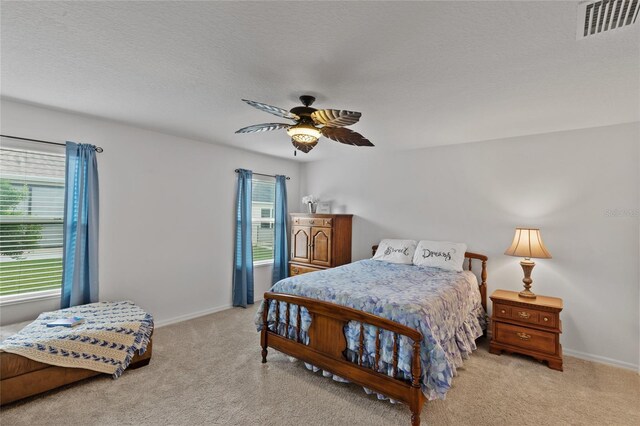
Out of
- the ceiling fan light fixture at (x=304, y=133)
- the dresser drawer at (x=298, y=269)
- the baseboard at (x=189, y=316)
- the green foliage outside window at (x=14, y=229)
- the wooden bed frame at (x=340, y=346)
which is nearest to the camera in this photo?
the wooden bed frame at (x=340, y=346)

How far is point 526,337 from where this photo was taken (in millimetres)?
3057

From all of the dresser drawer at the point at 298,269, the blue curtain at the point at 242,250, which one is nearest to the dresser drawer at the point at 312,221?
the dresser drawer at the point at 298,269

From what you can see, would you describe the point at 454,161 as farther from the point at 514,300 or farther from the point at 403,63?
the point at 403,63

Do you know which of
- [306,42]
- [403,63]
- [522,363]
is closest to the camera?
[306,42]

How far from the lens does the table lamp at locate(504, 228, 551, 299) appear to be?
3160 millimetres

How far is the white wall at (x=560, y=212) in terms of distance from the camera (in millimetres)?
Result: 3035

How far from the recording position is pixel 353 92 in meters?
2.44

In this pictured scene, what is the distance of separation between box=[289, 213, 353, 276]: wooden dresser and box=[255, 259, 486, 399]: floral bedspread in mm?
1028

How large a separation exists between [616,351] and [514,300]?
1.10 metres

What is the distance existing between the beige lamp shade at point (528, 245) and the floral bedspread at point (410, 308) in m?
0.58

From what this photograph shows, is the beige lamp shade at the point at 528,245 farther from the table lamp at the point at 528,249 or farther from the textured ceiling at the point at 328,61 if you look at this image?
the textured ceiling at the point at 328,61

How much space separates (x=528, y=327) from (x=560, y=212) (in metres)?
1.33

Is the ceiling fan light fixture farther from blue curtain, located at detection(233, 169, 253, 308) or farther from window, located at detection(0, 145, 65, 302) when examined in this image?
window, located at detection(0, 145, 65, 302)

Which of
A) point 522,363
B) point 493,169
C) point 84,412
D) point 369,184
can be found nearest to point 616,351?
point 522,363
